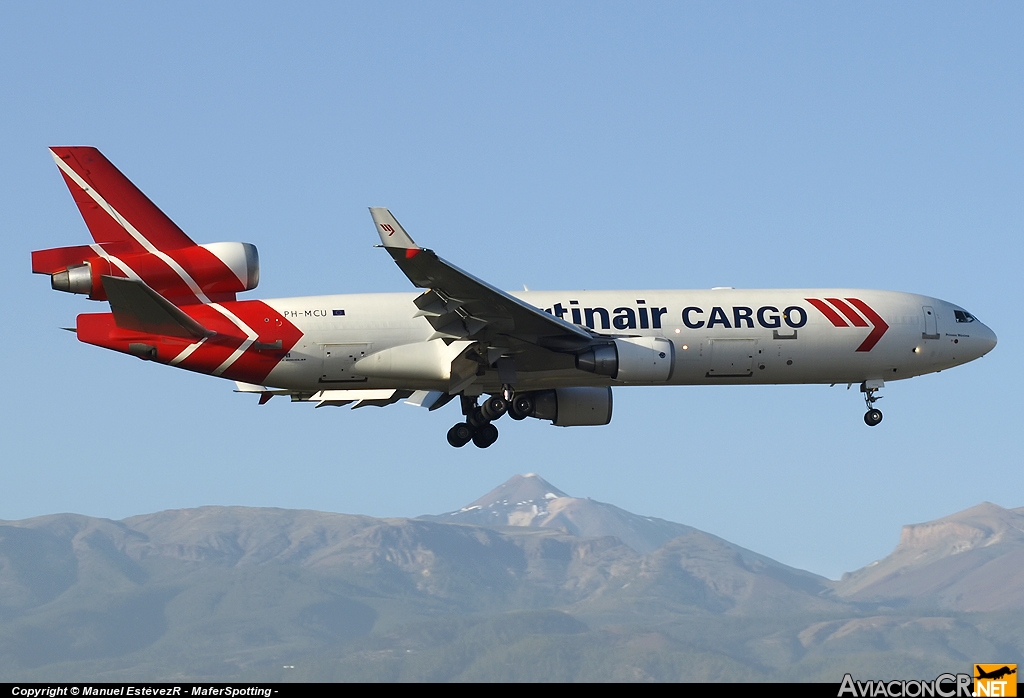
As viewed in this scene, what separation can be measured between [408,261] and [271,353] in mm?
8132

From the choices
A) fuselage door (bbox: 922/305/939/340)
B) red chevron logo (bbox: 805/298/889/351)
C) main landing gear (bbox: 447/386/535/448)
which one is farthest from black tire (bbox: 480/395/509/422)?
fuselage door (bbox: 922/305/939/340)

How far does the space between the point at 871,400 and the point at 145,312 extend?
2678 cm

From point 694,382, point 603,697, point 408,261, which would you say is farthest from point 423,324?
point 603,697

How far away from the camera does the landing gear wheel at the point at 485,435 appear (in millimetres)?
51000

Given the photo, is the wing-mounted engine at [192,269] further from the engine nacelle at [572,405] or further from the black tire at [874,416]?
the black tire at [874,416]

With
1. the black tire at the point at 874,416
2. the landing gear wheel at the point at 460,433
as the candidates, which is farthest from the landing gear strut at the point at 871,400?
the landing gear wheel at the point at 460,433

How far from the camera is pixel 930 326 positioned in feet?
165

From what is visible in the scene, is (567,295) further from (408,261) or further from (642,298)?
(408,261)

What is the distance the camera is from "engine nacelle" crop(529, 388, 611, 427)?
168 feet

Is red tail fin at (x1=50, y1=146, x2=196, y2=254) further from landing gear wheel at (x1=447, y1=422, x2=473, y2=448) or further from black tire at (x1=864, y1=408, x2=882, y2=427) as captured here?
black tire at (x1=864, y1=408, x2=882, y2=427)

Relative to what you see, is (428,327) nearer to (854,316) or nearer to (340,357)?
(340,357)

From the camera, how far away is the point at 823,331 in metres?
48.1

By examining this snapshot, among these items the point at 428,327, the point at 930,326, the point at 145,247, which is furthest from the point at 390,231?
the point at 930,326

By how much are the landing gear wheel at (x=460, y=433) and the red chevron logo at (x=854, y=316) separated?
13566 millimetres
